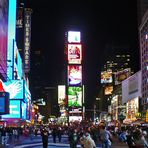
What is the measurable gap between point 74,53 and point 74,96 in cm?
1242

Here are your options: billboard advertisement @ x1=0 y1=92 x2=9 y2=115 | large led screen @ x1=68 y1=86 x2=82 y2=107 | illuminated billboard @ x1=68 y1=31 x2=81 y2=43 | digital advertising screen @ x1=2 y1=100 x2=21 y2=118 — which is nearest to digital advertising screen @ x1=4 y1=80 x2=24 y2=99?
digital advertising screen @ x1=2 y1=100 x2=21 y2=118

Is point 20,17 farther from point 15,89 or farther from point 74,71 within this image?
point 15,89

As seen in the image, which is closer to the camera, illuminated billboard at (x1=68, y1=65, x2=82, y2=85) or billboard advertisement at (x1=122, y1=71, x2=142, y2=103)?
illuminated billboard at (x1=68, y1=65, x2=82, y2=85)

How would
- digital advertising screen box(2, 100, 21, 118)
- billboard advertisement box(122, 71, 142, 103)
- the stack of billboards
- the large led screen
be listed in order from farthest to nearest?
1. billboard advertisement box(122, 71, 142, 103)
2. the large led screen
3. the stack of billboards
4. digital advertising screen box(2, 100, 21, 118)

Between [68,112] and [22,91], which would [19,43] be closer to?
[68,112]

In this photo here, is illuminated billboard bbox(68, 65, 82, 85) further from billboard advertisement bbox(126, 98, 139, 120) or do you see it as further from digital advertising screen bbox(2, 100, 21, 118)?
digital advertising screen bbox(2, 100, 21, 118)

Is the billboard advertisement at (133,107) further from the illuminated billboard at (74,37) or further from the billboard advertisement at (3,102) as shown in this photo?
the billboard advertisement at (3,102)

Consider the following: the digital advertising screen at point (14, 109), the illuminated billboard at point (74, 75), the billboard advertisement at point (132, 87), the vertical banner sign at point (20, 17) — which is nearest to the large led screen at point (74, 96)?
the illuminated billboard at point (74, 75)

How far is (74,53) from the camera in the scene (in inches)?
4717

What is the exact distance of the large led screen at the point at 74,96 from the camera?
119 metres

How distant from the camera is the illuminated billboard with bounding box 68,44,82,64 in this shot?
118500mm

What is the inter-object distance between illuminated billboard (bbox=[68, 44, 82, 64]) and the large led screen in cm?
738

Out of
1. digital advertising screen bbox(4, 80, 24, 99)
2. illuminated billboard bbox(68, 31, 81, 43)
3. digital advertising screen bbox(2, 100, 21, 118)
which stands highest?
illuminated billboard bbox(68, 31, 81, 43)

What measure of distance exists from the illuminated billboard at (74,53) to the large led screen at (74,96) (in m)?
7.38
